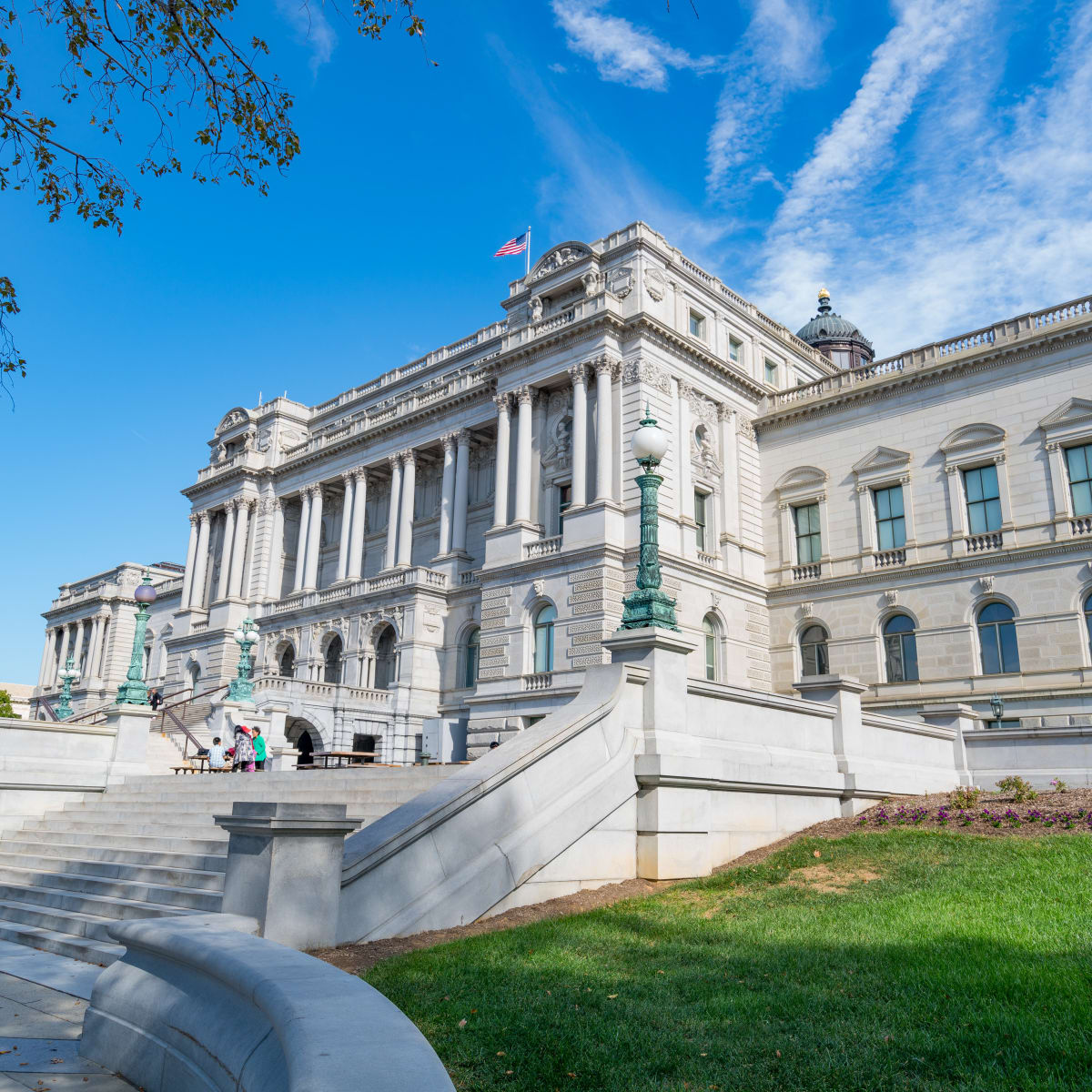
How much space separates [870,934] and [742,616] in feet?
95.4

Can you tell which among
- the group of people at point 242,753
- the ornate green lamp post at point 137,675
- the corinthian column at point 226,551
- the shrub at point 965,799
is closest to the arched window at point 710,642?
the group of people at point 242,753

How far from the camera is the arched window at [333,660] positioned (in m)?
46.8

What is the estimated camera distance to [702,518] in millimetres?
38125

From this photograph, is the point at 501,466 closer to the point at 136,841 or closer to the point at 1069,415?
the point at 1069,415

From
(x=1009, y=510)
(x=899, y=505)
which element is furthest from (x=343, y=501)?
(x=1009, y=510)

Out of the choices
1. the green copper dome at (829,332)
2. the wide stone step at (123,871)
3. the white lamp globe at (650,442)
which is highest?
the green copper dome at (829,332)

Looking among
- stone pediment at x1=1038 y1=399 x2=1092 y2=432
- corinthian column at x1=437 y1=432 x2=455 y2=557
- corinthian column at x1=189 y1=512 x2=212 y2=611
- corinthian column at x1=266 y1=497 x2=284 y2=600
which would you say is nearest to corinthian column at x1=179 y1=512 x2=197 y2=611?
corinthian column at x1=189 y1=512 x2=212 y2=611

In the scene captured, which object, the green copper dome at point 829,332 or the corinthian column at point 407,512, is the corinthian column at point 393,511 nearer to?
the corinthian column at point 407,512

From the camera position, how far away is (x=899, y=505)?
36094 millimetres

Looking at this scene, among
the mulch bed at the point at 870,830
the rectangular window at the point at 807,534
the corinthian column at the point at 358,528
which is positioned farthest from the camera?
the corinthian column at the point at 358,528

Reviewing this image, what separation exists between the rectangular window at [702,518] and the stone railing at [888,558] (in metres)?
6.33

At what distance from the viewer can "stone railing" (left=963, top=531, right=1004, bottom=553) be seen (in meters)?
32.8

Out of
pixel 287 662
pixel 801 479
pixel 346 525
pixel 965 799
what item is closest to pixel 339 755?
pixel 965 799

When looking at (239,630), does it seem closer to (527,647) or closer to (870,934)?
(527,647)
